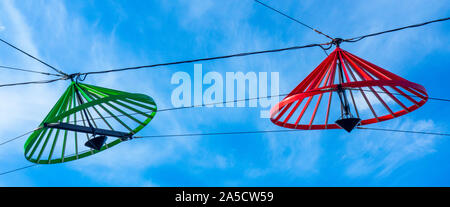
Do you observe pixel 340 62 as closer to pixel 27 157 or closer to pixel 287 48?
pixel 287 48

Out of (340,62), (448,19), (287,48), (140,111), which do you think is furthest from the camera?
(140,111)

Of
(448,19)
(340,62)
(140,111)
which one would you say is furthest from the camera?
(140,111)

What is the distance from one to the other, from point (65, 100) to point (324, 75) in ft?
23.5

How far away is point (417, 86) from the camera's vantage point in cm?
871

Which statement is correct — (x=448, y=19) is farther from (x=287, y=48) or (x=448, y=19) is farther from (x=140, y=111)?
(x=140, y=111)

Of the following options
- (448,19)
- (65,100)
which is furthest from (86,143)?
(448,19)

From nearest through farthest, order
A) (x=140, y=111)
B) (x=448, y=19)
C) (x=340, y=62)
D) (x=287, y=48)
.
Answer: (x=448, y=19)
(x=287, y=48)
(x=340, y=62)
(x=140, y=111)

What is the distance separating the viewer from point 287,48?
9.31m

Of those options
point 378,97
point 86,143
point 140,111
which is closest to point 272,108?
point 378,97

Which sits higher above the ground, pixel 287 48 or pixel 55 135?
pixel 287 48

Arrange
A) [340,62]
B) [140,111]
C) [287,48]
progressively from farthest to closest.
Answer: [140,111] → [340,62] → [287,48]

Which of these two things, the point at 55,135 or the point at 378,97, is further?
the point at 55,135

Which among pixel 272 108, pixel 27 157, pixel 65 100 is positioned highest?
pixel 65 100

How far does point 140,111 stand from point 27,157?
3313mm
